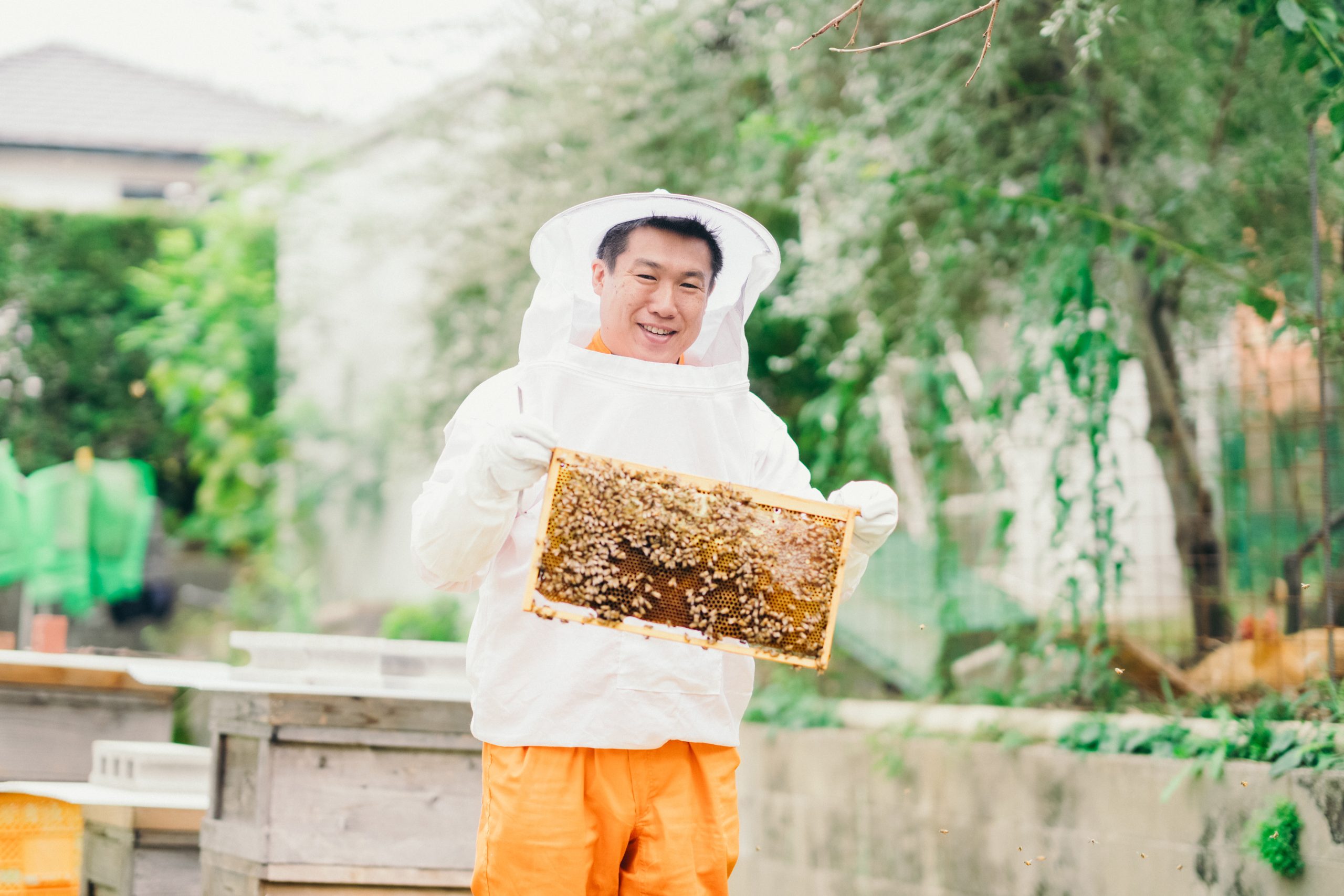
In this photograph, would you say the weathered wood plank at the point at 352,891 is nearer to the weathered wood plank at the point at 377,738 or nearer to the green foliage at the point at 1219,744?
the weathered wood plank at the point at 377,738

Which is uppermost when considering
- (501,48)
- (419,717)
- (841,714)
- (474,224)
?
(501,48)

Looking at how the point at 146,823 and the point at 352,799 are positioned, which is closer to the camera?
the point at 352,799

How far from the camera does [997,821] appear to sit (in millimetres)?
4148

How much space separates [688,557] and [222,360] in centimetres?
1110

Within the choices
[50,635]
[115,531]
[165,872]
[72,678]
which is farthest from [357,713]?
[115,531]

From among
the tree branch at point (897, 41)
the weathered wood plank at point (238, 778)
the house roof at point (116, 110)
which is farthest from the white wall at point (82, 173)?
the tree branch at point (897, 41)

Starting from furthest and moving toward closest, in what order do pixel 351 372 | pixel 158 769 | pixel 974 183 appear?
pixel 351 372, pixel 974 183, pixel 158 769

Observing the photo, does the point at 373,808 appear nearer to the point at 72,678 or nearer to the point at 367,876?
the point at 367,876

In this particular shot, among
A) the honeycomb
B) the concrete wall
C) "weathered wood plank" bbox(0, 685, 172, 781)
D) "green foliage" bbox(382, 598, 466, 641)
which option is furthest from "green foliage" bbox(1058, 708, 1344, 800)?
"green foliage" bbox(382, 598, 466, 641)

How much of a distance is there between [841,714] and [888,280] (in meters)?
1.86

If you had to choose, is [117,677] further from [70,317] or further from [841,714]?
[70,317]

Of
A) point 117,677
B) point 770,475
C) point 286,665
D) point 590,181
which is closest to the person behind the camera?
point 770,475

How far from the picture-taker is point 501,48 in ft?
22.0

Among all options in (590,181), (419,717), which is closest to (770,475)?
(419,717)
